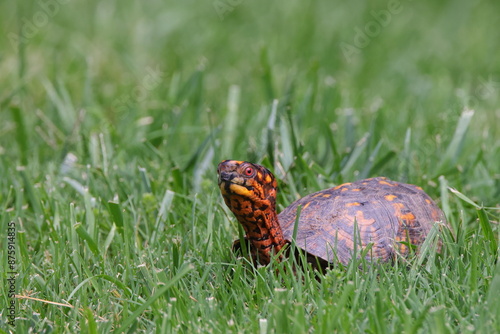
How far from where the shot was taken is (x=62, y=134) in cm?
432

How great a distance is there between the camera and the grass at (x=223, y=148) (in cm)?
233

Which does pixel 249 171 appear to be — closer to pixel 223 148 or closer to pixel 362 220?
pixel 362 220

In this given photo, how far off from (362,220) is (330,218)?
135 mm

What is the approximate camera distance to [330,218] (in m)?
2.68

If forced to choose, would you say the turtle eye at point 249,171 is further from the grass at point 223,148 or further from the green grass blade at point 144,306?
the green grass blade at point 144,306

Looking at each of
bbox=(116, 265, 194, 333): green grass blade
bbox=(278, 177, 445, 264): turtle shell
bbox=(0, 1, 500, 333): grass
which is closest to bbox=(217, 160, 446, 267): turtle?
bbox=(278, 177, 445, 264): turtle shell

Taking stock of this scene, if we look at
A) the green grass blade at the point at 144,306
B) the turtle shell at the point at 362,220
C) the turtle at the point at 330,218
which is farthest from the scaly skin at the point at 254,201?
Result: the green grass blade at the point at 144,306

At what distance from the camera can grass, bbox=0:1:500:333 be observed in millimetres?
2328

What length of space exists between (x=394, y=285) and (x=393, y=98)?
126 inches

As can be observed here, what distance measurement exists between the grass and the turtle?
0.11 m

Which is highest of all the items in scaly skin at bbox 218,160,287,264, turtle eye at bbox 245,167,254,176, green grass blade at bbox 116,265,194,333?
turtle eye at bbox 245,167,254,176

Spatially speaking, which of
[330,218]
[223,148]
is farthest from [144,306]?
[223,148]

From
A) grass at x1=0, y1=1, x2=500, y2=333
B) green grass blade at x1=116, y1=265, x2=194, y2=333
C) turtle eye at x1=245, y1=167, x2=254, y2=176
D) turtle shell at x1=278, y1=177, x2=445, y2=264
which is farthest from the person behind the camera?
turtle shell at x1=278, y1=177, x2=445, y2=264

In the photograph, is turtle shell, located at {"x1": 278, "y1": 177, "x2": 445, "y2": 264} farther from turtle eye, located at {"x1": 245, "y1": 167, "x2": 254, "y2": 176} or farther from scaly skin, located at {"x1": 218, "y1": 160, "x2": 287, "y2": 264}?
turtle eye, located at {"x1": 245, "y1": 167, "x2": 254, "y2": 176}
